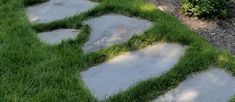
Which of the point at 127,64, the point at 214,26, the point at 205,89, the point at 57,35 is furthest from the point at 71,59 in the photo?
the point at 214,26

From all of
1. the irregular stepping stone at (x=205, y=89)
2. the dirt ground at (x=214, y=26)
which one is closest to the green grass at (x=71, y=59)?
the irregular stepping stone at (x=205, y=89)

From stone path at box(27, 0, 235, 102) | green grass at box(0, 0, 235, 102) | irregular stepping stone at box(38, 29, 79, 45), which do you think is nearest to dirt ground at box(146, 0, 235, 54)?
green grass at box(0, 0, 235, 102)

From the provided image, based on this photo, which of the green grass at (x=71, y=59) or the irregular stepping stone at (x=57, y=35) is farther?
the irregular stepping stone at (x=57, y=35)

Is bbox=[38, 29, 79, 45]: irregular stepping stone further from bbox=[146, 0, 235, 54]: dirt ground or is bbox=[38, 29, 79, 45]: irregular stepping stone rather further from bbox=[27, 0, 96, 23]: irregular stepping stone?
bbox=[146, 0, 235, 54]: dirt ground

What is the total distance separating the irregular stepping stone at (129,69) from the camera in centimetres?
397

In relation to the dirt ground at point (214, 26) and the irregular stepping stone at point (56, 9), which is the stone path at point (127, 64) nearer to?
the irregular stepping stone at point (56, 9)

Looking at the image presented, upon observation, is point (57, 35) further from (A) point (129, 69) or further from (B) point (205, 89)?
(B) point (205, 89)

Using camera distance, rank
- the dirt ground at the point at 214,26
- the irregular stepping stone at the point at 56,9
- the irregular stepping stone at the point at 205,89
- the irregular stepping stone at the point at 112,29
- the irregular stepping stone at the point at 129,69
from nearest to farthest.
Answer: the irregular stepping stone at the point at 205,89
the irregular stepping stone at the point at 129,69
the irregular stepping stone at the point at 112,29
the dirt ground at the point at 214,26
the irregular stepping stone at the point at 56,9

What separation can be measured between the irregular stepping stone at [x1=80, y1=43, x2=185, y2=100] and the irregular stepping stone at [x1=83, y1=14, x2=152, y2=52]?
329 mm

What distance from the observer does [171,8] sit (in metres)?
5.61

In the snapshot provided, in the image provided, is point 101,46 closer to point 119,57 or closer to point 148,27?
point 119,57

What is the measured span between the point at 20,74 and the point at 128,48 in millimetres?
1099

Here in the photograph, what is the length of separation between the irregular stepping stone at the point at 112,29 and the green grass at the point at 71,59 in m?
0.09

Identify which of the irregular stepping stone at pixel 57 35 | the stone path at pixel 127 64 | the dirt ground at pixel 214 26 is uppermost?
the dirt ground at pixel 214 26
